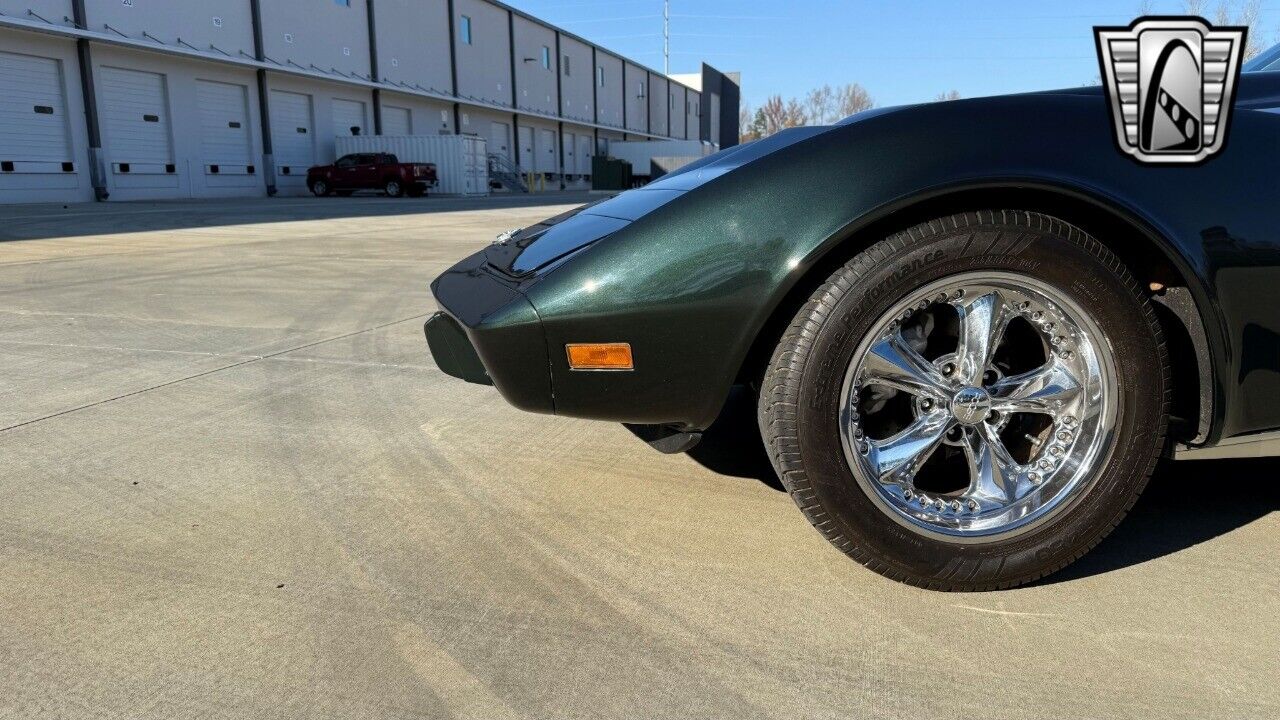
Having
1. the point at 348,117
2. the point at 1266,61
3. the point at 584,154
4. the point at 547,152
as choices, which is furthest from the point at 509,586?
the point at 584,154

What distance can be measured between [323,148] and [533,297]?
109 ft

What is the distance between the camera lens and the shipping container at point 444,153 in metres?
33.6

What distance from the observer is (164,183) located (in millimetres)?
25453

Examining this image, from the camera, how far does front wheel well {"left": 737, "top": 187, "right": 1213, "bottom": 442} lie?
1.92 m

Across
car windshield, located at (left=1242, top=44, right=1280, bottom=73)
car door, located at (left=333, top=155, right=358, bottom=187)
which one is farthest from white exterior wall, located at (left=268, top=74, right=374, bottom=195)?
car windshield, located at (left=1242, top=44, right=1280, bottom=73)

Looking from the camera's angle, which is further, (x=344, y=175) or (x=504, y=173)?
(x=504, y=173)

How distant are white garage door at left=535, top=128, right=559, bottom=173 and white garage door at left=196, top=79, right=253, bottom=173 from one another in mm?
21829

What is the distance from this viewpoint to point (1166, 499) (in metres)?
2.56

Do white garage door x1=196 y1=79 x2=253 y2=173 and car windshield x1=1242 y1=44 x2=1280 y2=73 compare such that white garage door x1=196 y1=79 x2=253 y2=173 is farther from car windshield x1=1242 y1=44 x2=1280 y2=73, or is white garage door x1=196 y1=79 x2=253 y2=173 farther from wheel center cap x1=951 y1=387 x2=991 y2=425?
wheel center cap x1=951 y1=387 x2=991 y2=425

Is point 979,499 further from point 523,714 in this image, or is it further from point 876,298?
point 523,714

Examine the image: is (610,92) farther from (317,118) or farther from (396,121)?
(317,118)

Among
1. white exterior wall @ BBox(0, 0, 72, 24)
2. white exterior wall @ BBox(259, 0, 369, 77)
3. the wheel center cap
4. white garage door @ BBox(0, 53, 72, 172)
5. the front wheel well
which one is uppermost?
white exterior wall @ BBox(259, 0, 369, 77)

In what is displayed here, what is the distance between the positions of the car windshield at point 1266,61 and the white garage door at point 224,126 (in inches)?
1135

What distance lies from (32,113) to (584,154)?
35.8 m
